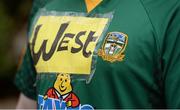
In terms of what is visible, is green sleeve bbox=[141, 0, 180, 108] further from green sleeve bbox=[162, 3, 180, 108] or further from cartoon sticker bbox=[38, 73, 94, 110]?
cartoon sticker bbox=[38, 73, 94, 110]

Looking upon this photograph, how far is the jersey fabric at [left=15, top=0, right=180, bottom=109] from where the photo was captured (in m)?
1.87

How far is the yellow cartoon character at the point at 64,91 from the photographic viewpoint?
2012 millimetres

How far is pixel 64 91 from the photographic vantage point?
204 centimetres

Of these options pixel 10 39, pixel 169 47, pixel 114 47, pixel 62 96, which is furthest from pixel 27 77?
pixel 10 39

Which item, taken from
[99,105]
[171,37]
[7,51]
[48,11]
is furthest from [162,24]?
[7,51]

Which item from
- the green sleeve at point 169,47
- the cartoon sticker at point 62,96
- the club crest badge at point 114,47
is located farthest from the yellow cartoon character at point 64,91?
the green sleeve at point 169,47

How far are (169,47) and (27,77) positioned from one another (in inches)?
29.4

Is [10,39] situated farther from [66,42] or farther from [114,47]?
[114,47]

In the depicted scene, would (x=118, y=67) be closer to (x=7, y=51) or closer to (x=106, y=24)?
(x=106, y=24)

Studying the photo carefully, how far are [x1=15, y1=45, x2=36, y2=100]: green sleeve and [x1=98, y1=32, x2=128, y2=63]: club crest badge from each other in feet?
1.58

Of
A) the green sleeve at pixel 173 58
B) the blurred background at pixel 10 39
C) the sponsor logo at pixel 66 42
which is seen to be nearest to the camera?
the green sleeve at pixel 173 58

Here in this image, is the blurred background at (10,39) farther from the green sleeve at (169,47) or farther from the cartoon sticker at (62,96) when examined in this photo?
the green sleeve at (169,47)

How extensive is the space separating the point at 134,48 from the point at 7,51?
4.14m

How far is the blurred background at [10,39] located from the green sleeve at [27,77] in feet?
10.9
